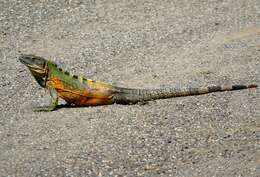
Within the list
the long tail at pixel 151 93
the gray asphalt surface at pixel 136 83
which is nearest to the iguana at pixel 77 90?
the long tail at pixel 151 93

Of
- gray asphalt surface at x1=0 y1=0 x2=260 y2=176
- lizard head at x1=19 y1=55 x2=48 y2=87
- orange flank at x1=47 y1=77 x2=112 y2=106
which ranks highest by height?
lizard head at x1=19 y1=55 x2=48 y2=87

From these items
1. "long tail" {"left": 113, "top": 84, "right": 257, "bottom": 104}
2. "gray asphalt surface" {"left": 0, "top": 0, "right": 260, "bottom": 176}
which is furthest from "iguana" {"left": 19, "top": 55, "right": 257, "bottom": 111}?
Result: "gray asphalt surface" {"left": 0, "top": 0, "right": 260, "bottom": 176}

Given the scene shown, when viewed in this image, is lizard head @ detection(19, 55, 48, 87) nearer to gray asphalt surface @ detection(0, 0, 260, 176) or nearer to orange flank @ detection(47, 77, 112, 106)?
orange flank @ detection(47, 77, 112, 106)

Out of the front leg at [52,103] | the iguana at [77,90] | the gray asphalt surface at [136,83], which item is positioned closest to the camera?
the gray asphalt surface at [136,83]

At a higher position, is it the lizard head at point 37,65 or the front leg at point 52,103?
the lizard head at point 37,65

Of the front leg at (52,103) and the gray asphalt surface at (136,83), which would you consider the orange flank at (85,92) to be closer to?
the front leg at (52,103)

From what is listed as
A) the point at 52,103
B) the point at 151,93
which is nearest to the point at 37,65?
the point at 52,103
